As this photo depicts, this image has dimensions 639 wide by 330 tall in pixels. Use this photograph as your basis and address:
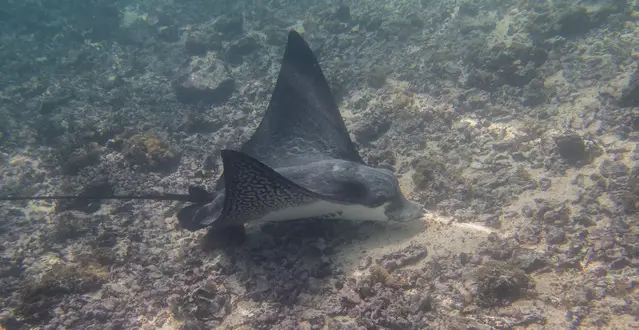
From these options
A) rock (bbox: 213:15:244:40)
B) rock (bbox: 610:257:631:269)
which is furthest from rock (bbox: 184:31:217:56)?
rock (bbox: 610:257:631:269)

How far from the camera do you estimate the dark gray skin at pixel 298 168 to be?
3418 millimetres

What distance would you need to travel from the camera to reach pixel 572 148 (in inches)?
190

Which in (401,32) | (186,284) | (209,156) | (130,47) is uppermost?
(130,47)

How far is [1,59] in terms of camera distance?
1598cm

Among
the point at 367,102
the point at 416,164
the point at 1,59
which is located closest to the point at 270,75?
the point at 367,102

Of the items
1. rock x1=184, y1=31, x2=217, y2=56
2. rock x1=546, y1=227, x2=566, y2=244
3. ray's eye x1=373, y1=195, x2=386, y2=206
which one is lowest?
rock x1=546, y1=227, x2=566, y2=244

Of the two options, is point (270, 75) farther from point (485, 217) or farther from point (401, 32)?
point (485, 217)

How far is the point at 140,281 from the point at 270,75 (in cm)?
738

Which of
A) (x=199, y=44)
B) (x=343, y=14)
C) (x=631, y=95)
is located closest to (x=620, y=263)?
(x=631, y=95)

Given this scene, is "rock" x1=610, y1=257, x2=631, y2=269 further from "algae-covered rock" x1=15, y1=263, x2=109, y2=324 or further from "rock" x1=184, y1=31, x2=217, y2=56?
"rock" x1=184, y1=31, x2=217, y2=56

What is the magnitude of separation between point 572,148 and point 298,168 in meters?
4.07

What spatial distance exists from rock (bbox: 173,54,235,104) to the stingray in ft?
15.0

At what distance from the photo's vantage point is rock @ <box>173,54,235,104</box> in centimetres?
966

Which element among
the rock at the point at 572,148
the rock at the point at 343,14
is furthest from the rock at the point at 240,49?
the rock at the point at 572,148
